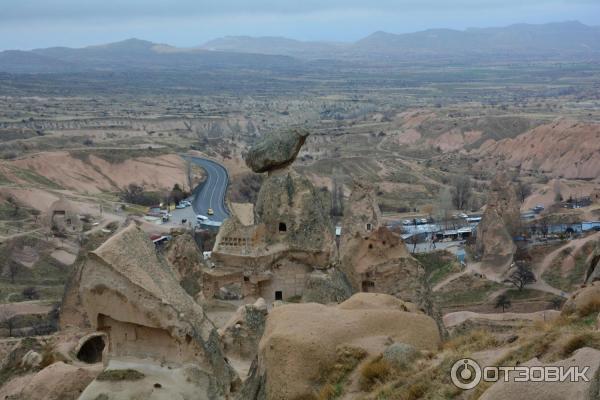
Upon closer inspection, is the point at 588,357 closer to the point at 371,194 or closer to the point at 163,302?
the point at 163,302

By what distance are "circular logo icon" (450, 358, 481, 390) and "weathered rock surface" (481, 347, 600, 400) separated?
0.78 m

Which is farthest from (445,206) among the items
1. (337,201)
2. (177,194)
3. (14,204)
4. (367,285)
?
(367,285)

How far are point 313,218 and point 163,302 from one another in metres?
6.53

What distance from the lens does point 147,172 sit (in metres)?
79.1

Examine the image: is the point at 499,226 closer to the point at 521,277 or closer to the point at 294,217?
the point at 521,277

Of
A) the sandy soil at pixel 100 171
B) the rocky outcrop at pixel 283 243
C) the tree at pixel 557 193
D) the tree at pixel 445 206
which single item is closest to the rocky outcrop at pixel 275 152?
the rocky outcrop at pixel 283 243

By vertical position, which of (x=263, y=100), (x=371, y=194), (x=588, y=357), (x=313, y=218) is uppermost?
(x=588, y=357)

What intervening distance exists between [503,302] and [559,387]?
25.9 m

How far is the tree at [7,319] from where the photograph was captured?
28.8 meters

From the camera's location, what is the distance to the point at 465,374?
8.70m

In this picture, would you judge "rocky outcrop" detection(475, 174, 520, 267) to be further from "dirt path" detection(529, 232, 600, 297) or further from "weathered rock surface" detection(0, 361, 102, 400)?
"weathered rock surface" detection(0, 361, 102, 400)

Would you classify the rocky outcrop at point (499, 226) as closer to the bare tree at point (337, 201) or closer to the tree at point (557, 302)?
the tree at point (557, 302)

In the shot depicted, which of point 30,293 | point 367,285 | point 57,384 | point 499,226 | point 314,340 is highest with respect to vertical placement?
point 314,340

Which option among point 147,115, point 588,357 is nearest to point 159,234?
point 588,357
